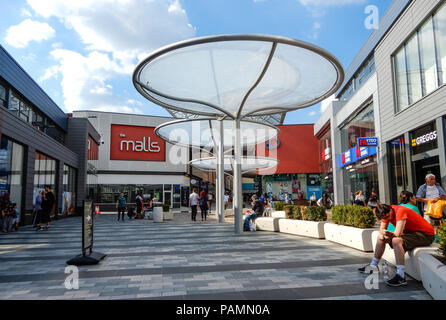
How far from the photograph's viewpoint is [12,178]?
1455 cm

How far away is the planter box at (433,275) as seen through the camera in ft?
12.6

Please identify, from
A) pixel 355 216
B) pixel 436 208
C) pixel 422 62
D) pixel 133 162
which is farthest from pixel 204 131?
pixel 133 162

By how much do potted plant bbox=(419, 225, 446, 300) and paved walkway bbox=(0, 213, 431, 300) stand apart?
20 centimetres

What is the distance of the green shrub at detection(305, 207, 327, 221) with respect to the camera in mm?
10969

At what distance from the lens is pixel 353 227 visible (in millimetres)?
8453

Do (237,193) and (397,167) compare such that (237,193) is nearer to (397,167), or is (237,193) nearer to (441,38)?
(397,167)

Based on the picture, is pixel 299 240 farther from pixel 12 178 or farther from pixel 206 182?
pixel 206 182

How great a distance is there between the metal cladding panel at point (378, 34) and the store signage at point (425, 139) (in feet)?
19.1

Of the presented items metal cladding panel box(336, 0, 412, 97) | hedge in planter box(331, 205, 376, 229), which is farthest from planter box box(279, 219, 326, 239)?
metal cladding panel box(336, 0, 412, 97)

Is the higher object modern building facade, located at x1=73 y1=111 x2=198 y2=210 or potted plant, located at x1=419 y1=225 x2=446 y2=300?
modern building facade, located at x1=73 y1=111 x2=198 y2=210

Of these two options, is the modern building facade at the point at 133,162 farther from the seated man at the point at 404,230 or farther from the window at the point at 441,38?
the seated man at the point at 404,230

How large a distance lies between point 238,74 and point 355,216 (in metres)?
5.61

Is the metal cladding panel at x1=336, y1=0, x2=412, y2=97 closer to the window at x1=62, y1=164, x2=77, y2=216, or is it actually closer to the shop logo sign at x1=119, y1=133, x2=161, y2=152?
the window at x1=62, y1=164, x2=77, y2=216

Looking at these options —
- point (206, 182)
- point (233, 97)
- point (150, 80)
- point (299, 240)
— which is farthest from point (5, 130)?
point (206, 182)
